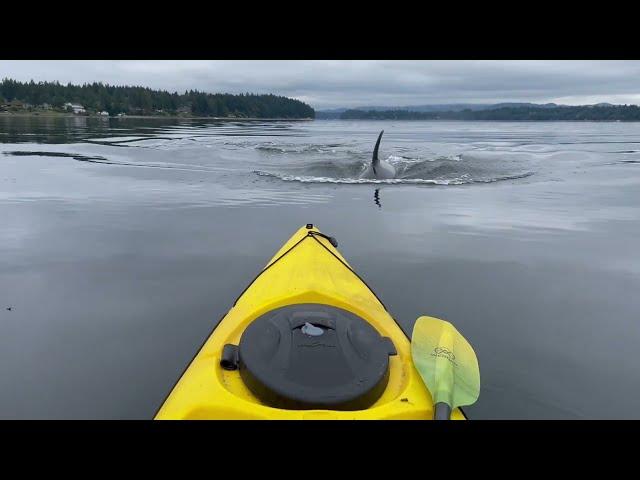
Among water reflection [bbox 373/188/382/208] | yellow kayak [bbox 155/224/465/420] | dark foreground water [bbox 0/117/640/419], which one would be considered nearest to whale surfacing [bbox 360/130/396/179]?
dark foreground water [bbox 0/117/640/419]

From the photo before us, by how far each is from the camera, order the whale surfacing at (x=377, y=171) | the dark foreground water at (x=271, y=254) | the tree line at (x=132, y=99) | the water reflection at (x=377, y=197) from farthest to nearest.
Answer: the tree line at (x=132, y=99), the whale surfacing at (x=377, y=171), the water reflection at (x=377, y=197), the dark foreground water at (x=271, y=254)

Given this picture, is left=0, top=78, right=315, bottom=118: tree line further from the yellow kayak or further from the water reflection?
the yellow kayak

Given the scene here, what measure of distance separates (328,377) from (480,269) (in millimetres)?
4131

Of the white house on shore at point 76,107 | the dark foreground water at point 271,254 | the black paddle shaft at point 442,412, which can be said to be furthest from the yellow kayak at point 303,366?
the white house on shore at point 76,107

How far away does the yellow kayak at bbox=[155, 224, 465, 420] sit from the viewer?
8.37 feet

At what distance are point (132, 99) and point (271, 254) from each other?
350 feet

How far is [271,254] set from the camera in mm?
6797

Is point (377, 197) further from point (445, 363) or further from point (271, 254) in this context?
point (445, 363)

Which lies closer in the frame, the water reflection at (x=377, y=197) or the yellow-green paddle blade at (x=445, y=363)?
the yellow-green paddle blade at (x=445, y=363)

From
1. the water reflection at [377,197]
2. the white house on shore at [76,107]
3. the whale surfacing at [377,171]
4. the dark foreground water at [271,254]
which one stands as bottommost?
the dark foreground water at [271,254]

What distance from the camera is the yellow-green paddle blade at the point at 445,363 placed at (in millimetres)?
2797

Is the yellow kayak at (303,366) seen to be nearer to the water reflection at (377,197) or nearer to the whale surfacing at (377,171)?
the water reflection at (377,197)

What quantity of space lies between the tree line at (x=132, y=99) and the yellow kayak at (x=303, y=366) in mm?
104681

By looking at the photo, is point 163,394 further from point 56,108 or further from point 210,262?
point 56,108
